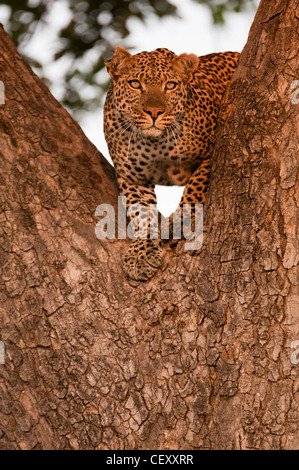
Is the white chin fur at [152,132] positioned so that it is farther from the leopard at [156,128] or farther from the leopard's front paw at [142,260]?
the leopard's front paw at [142,260]

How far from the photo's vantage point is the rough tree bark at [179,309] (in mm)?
4109

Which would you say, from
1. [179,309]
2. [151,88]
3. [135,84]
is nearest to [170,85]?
[151,88]

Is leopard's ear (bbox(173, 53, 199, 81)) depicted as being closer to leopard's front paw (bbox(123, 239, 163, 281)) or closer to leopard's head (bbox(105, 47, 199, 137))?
leopard's head (bbox(105, 47, 199, 137))

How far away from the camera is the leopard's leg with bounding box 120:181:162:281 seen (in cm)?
461

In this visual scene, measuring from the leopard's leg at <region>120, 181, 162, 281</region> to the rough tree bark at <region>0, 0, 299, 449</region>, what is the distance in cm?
9

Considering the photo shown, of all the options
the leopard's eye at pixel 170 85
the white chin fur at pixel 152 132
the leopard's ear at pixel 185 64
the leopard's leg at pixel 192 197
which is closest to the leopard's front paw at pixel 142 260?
the leopard's leg at pixel 192 197

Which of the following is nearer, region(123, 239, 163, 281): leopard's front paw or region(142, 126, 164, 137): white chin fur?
region(123, 239, 163, 281): leopard's front paw

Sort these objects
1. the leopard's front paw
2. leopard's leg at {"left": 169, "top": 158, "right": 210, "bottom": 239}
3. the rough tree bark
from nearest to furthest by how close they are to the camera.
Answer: the rough tree bark, the leopard's front paw, leopard's leg at {"left": 169, "top": 158, "right": 210, "bottom": 239}

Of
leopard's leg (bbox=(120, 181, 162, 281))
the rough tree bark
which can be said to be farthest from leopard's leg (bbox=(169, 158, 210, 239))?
the rough tree bark

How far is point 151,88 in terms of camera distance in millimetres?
5328

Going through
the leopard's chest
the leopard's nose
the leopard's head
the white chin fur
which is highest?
the leopard's head

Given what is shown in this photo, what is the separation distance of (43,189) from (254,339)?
5.47 ft

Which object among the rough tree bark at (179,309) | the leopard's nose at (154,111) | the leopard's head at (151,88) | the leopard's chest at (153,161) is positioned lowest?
the rough tree bark at (179,309)
